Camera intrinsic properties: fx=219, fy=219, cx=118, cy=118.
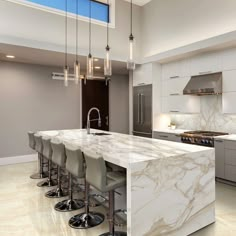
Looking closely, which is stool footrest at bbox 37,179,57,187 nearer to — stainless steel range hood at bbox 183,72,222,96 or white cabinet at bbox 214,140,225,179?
white cabinet at bbox 214,140,225,179

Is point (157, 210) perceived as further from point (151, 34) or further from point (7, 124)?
point (151, 34)

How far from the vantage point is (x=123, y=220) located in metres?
2.80

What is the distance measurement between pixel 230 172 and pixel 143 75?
129 inches

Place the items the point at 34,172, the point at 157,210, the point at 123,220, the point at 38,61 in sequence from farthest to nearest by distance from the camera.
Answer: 1. the point at 38,61
2. the point at 34,172
3. the point at 123,220
4. the point at 157,210

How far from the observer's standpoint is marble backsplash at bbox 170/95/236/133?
473 centimetres

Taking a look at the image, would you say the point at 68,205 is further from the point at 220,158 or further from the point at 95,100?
the point at 95,100

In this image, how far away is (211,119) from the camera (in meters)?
5.07

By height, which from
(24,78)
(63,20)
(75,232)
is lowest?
(75,232)

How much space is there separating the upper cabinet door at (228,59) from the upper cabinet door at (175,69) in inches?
35.5

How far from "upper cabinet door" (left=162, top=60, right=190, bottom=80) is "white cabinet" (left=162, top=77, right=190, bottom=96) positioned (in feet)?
0.33

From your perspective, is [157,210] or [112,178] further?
[112,178]

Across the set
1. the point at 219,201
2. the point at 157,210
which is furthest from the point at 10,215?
the point at 219,201

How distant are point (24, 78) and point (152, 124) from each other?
146 inches

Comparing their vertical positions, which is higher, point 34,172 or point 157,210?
point 157,210
